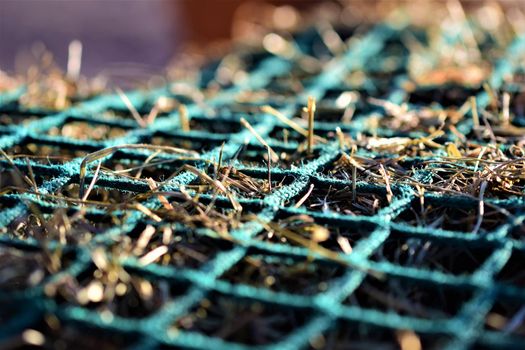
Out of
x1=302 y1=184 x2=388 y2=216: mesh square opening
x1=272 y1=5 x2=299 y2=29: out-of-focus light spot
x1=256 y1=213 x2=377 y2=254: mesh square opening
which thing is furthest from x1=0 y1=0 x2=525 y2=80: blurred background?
x1=256 y1=213 x2=377 y2=254: mesh square opening

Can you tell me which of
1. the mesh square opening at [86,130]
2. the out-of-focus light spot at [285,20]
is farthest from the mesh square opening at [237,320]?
the out-of-focus light spot at [285,20]

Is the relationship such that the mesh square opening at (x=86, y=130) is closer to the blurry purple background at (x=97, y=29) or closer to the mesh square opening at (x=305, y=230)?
the mesh square opening at (x=305, y=230)

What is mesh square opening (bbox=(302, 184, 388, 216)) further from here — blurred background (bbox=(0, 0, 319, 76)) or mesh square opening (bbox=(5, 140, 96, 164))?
blurred background (bbox=(0, 0, 319, 76))

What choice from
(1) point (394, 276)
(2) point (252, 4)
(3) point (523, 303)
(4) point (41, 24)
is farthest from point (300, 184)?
(4) point (41, 24)

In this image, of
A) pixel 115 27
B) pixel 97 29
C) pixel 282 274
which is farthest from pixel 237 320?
pixel 115 27

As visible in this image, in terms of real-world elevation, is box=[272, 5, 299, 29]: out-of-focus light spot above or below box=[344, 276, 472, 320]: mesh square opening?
above

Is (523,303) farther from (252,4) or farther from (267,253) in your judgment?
(252,4)
